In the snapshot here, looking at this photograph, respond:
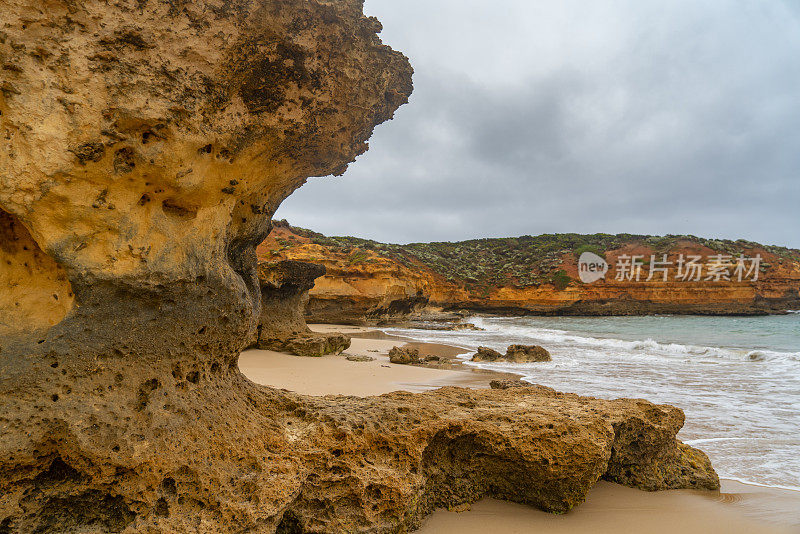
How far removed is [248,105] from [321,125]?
1.62ft

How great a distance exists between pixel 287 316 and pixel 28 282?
772cm

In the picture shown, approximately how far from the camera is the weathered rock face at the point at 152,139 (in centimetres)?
179

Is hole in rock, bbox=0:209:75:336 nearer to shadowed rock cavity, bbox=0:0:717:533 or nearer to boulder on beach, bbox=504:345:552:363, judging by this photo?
shadowed rock cavity, bbox=0:0:717:533

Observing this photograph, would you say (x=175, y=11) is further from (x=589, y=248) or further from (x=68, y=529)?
(x=589, y=248)

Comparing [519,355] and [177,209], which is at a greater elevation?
[177,209]

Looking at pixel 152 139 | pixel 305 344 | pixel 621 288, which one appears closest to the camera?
pixel 152 139

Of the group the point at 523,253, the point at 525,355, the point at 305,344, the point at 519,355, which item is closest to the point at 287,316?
the point at 305,344

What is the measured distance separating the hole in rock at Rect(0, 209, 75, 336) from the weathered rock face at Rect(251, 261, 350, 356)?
6519mm

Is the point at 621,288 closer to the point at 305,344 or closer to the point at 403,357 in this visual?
the point at 403,357

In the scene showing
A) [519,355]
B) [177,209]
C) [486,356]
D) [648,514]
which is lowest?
[486,356]

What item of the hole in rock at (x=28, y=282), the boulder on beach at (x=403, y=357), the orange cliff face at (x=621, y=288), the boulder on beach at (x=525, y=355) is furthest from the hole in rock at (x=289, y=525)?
the orange cliff face at (x=621, y=288)

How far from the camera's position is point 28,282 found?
6.70 ft

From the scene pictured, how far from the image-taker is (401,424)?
263cm

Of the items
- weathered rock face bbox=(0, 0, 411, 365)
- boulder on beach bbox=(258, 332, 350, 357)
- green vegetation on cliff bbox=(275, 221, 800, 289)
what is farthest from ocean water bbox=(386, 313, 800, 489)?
green vegetation on cliff bbox=(275, 221, 800, 289)
